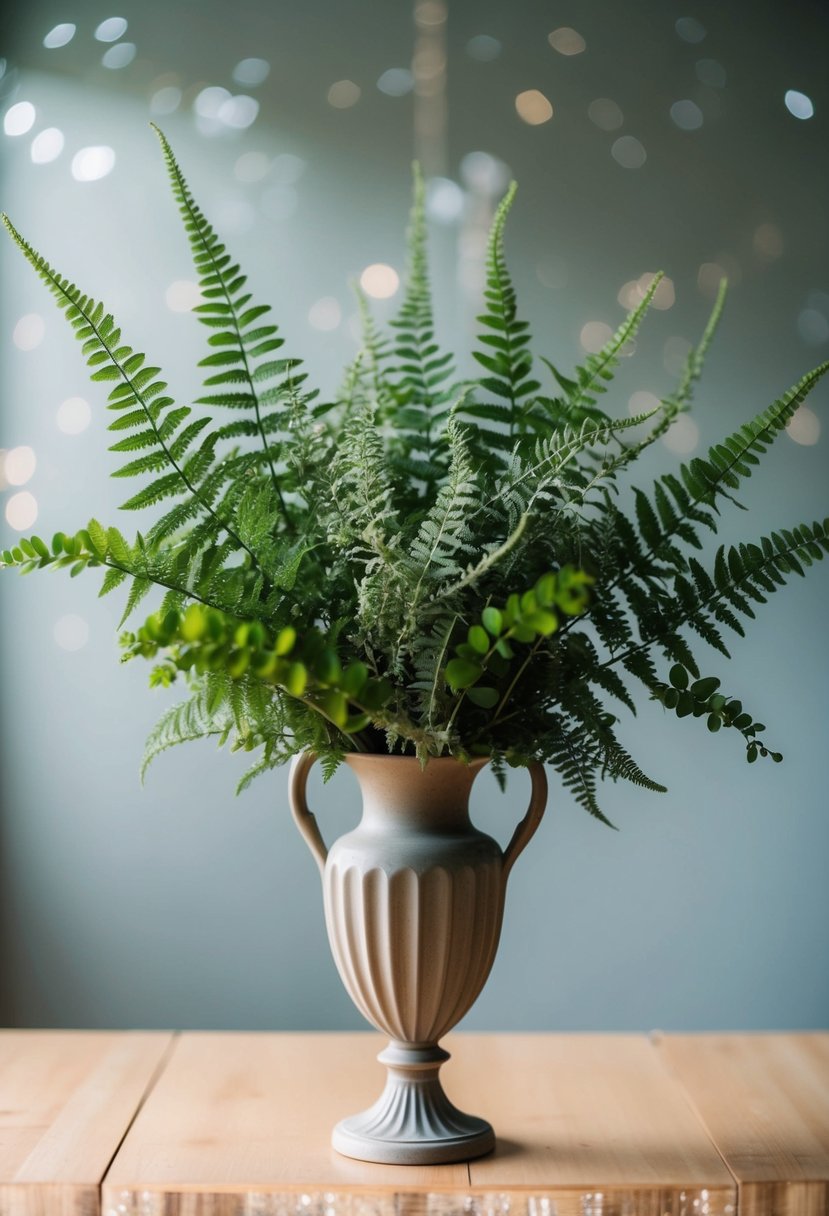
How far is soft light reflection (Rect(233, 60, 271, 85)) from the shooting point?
1.74 metres

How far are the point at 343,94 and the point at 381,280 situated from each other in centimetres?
29

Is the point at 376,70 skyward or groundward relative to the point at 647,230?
skyward

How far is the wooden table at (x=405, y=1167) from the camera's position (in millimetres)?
905

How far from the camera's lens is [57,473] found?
1729 mm

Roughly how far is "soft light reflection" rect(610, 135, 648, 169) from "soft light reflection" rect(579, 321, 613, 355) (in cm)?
25

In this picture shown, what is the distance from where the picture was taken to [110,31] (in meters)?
1.74

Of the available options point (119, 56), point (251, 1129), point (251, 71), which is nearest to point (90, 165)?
point (119, 56)

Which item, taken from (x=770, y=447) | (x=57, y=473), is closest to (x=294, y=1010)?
(x=57, y=473)

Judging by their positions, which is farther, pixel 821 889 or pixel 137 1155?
pixel 821 889

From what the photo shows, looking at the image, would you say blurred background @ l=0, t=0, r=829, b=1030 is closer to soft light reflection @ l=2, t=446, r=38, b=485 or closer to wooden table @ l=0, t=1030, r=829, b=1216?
soft light reflection @ l=2, t=446, r=38, b=485

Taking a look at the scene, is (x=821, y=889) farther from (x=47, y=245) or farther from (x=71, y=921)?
(x=47, y=245)

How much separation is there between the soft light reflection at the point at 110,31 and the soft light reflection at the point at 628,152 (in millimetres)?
777

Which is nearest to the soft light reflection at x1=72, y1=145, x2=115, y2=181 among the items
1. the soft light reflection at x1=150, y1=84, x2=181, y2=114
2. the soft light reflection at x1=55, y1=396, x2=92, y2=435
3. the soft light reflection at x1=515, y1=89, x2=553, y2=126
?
the soft light reflection at x1=150, y1=84, x2=181, y2=114

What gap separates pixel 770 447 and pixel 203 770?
1002 millimetres
